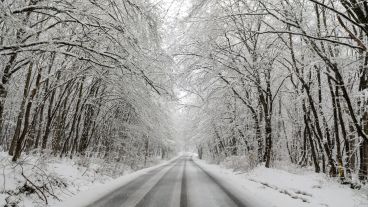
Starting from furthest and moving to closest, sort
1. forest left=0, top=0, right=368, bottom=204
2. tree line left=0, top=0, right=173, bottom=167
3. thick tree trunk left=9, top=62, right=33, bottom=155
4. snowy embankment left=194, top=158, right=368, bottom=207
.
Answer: thick tree trunk left=9, top=62, right=33, bottom=155 < snowy embankment left=194, top=158, right=368, bottom=207 < forest left=0, top=0, right=368, bottom=204 < tree line left=0, top=0, right=173, bottom=167

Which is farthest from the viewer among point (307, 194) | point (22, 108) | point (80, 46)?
point (22, 108)

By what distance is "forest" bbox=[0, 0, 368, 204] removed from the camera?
6.45m

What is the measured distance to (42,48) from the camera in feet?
20.6

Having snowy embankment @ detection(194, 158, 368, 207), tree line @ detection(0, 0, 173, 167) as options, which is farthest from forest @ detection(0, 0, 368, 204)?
snowy embankment @ detection(194, 158, 368, 207)

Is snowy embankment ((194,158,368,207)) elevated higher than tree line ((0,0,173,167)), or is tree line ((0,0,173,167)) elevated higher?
tree line ((0,0,173,167))

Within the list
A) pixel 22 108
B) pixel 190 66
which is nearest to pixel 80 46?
pixel 22 108

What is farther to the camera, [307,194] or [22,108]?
[22,108]

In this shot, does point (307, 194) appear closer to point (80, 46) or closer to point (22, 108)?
point (80, 46)

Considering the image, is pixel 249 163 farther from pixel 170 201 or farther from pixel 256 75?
pixel 170 201

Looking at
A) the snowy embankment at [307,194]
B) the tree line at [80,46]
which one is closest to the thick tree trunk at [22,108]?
the tree line at [80,46]

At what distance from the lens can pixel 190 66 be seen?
15961 millimetres

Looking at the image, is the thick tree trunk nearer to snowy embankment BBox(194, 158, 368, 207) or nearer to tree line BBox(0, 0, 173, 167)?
tree line BBox(0, 0, 173, 167)

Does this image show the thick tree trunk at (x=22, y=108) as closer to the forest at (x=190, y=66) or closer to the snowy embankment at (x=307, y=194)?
the forest at (x=190, y=66)

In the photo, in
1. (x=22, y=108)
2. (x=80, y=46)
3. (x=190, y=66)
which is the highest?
(x=190, y=66)
